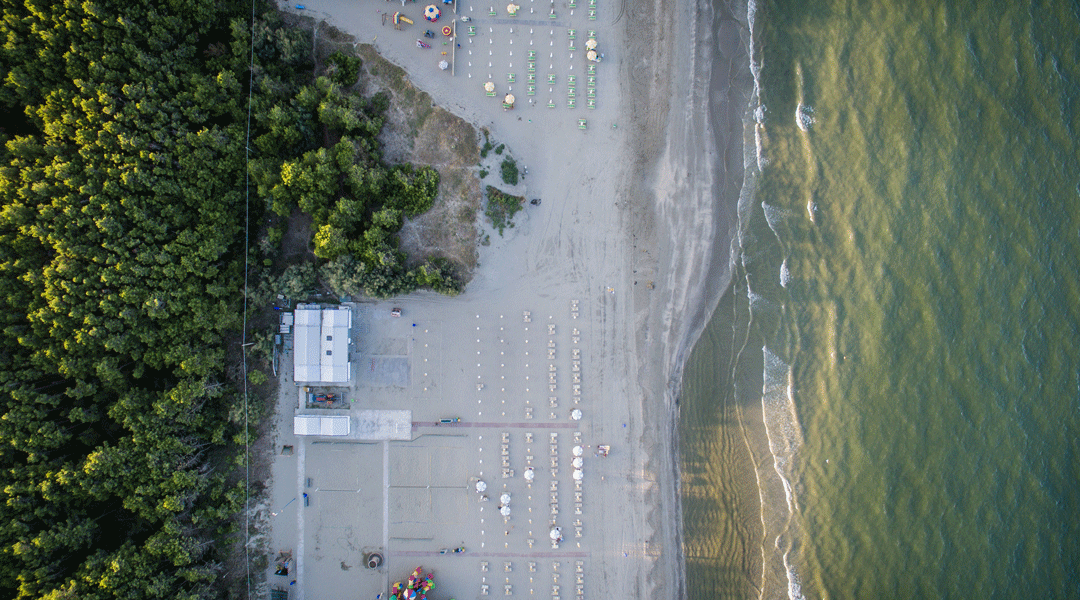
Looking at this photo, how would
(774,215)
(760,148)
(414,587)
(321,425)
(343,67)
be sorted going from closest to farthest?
(414,587) → (343,67) → (321,425) → (774,215) → (760,148)

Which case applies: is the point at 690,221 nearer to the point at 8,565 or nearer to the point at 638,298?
the point at 638,298

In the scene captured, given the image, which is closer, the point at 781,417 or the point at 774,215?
the point at 781,417

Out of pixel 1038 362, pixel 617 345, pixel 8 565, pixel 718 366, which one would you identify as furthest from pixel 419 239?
pixel 1038 362

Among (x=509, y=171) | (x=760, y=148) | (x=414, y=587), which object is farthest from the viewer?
(x=760, y=148)

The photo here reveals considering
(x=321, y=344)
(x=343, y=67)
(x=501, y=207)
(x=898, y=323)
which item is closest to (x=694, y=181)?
(x=501, y=207)

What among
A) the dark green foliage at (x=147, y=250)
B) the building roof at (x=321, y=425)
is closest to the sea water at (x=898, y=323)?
the dark green foliage at (x=147, y=250)

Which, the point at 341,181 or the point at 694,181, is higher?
the point at 694,181

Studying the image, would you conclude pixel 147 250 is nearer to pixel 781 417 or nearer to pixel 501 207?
pixel 501 207
